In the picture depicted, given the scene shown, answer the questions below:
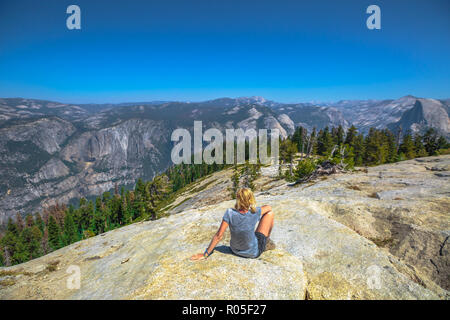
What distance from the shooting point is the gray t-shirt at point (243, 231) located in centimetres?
741

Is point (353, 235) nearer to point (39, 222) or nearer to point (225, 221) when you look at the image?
point (225, 221)

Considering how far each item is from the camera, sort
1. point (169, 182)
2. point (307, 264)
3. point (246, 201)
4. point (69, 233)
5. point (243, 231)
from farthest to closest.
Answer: point (69, 233) < point (169, 182) < point (307, 264) < point (243, 231) < point (246, 201)

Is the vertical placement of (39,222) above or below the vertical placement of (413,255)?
below

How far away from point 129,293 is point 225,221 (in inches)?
154

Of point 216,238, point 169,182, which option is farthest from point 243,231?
point 169,182

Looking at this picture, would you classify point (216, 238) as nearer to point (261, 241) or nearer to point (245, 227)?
point (245, 227)

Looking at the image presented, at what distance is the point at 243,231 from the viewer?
24.7 feet

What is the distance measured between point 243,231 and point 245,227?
21cm

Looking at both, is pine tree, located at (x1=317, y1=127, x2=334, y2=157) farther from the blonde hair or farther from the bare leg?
the blonde hair

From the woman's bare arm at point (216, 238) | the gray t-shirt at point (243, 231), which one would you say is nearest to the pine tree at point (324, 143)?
the gray t-shirt at point (243, 231)

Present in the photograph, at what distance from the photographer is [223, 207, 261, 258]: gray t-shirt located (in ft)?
24.3

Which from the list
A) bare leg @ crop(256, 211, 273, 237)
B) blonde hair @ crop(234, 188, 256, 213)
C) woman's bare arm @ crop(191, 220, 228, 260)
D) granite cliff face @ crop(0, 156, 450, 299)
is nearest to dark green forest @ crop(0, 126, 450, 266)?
granite cliff face @ crop(0, 156, 450, 299)
